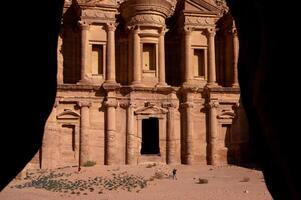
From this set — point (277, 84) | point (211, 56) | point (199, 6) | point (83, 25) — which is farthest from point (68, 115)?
point (277, 84)

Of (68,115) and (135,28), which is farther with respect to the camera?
(135,28)

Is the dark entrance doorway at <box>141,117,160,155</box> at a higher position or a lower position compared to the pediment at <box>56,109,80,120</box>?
lower

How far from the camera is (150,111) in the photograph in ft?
92.4

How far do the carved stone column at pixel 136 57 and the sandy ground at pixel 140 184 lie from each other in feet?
17.8

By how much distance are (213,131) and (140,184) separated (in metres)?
9.65

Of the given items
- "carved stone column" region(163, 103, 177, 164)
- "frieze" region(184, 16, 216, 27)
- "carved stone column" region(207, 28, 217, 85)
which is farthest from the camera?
"frieze" region(184, 16, 216, 27)

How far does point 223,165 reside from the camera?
28.3 meters

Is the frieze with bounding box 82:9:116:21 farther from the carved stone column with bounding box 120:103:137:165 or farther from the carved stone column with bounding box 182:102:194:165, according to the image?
the carved stone column with bounding box 182:102:194:165

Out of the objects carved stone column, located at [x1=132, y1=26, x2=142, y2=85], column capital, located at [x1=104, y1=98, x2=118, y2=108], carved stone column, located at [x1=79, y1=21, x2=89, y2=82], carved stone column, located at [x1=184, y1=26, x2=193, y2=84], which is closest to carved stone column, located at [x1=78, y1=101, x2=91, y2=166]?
column capital, located at [x1=104, y1=98, x2=118, y2=108]

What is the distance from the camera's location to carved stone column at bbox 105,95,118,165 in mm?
27359

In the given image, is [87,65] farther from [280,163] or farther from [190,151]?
[280,163]

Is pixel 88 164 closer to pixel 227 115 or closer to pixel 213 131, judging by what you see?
pixel 213 131

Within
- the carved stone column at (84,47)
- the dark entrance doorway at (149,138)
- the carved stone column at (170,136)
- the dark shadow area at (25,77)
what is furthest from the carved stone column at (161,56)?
the dark shadow area at (25,77)

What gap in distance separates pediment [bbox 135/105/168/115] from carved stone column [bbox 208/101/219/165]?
282 centimetres
